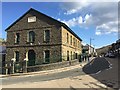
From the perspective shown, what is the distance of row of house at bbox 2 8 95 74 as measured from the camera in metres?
34.7

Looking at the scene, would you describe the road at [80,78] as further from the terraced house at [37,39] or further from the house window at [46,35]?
the house window at [46,35]

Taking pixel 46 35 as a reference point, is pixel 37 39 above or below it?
below

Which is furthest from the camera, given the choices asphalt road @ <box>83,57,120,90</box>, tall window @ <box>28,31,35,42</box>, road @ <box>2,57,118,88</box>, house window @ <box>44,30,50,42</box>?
tall window @ <box>28,31,35,42</box>

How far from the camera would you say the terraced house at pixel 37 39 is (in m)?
34.8

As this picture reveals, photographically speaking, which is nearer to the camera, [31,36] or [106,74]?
[106,74]

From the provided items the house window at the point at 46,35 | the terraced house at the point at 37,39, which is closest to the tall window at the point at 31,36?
the terraced house at the point at 37,39

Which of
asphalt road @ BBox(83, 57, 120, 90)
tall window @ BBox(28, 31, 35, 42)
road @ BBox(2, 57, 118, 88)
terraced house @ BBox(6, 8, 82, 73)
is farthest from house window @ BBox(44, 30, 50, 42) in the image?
road @ BBox(2, 57, 118, 88)

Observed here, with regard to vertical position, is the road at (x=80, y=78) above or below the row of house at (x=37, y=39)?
below

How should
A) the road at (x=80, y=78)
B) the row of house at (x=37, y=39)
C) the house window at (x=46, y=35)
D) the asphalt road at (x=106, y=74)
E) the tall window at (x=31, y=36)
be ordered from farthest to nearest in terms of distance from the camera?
the tall window at (x=31, y=36) < the house window at (x=46, y=35) < the row of house at (x=37, y=39) < the road at (x=80, y=78) < the asphalt road at (x=106, y=74)

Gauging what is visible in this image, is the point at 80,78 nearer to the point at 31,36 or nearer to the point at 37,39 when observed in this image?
the point at 37,39

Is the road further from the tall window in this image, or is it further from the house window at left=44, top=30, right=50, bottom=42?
the tall window

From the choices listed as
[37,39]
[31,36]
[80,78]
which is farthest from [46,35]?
[80,78]

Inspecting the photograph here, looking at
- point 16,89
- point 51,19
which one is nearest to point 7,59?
point 51,19

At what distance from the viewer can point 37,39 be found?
36281 millimetres
